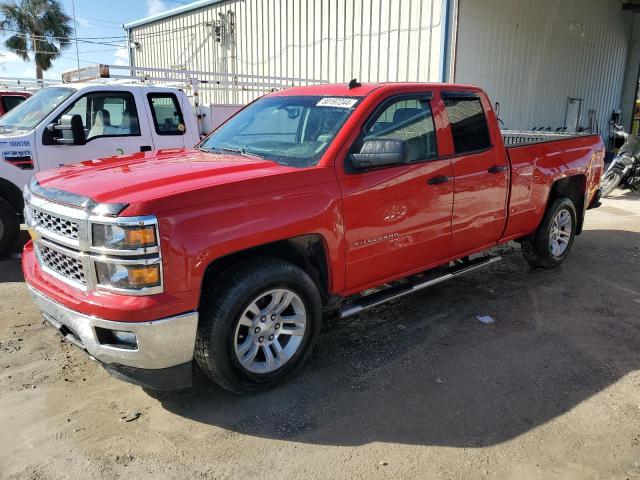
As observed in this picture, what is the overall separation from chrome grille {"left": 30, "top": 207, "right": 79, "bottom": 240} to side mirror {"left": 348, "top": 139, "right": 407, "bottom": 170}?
1.74 meters

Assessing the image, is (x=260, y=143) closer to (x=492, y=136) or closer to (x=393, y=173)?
(x=393, y=173)

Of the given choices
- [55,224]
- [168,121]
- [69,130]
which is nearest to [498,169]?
[55,224]

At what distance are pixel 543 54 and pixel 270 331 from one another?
44.0 feet

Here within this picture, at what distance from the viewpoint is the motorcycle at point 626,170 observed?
36.3 feet

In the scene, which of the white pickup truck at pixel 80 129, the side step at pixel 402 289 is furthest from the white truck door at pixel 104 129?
the side step at pixel 402 289

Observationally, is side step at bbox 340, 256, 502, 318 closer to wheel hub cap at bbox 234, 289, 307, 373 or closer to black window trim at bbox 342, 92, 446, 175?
wheel hub cap at bbox 234, 289, 307, 373

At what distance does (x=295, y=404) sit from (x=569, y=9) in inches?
606

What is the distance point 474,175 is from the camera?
4.32 metres

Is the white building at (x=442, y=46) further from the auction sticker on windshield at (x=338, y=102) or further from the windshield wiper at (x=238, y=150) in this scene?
the windshield wiper at (x=238, y=150)

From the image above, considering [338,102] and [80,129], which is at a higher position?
[338,102]

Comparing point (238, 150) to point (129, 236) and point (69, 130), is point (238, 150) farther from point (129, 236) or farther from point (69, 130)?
point (69, 130)

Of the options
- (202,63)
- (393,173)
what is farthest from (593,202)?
(202,63)

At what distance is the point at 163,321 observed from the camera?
2.66 m

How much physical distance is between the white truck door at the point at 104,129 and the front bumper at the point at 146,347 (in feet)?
13.3
